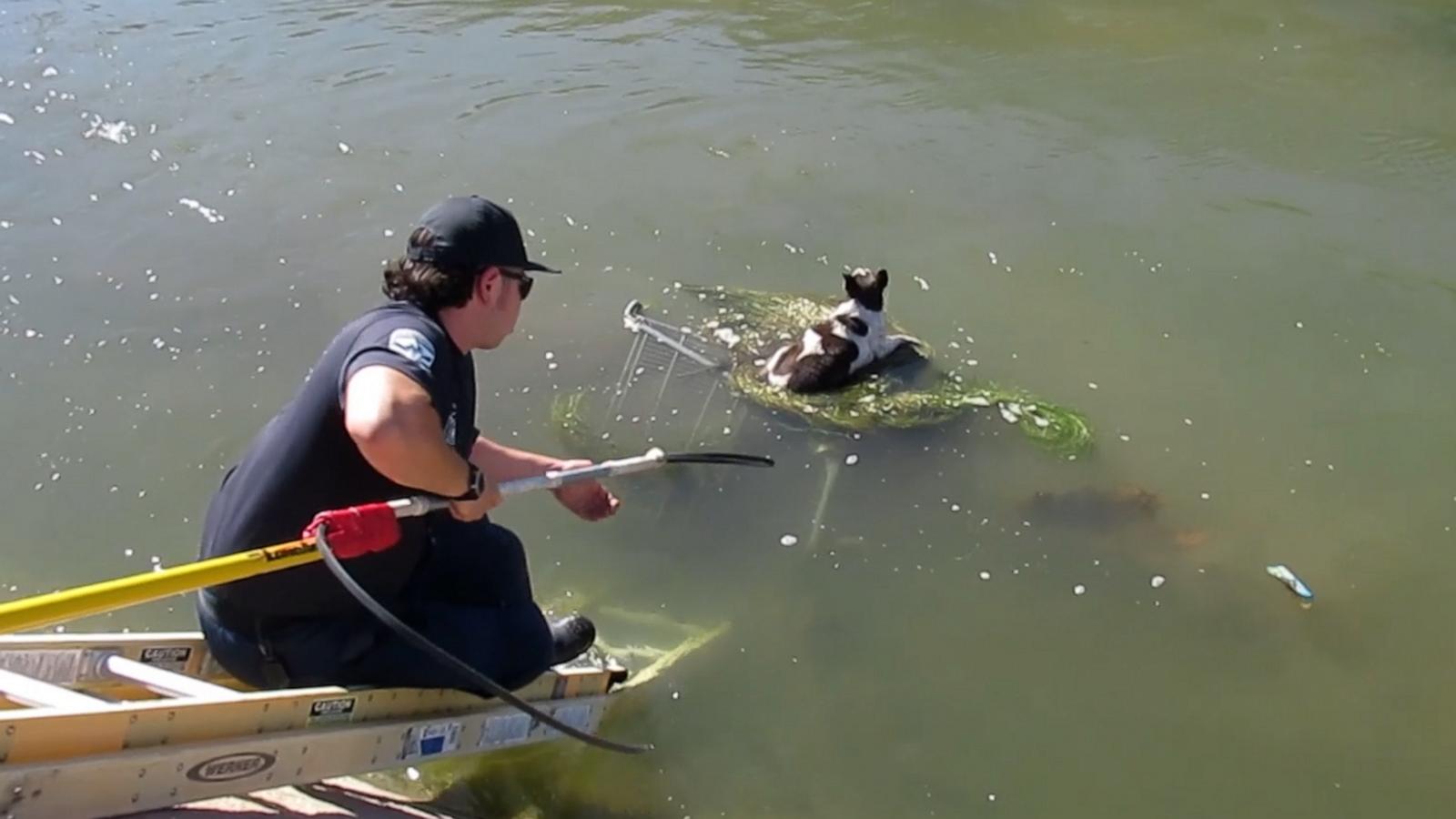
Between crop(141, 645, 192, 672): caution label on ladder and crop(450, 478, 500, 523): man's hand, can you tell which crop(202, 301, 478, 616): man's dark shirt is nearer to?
crop(450, 478, 500, 523): man's hand

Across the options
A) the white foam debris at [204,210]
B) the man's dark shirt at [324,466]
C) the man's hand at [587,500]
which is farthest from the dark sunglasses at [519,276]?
the white foam debris at [204,210]

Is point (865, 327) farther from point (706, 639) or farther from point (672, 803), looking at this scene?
point (672, 803)

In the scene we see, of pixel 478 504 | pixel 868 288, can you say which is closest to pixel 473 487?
pixel 478 504

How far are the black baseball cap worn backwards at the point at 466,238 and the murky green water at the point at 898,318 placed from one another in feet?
6.76

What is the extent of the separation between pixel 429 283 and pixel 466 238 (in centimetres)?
15

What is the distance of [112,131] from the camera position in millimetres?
9508

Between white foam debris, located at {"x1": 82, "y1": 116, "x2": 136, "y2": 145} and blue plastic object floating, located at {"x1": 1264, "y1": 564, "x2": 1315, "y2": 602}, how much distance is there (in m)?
8.06

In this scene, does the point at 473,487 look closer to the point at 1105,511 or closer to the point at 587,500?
the point at 587,500

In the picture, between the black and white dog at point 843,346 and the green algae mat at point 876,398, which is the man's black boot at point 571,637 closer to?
the green algae mat at point 876,398

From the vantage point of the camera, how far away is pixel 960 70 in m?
10.9

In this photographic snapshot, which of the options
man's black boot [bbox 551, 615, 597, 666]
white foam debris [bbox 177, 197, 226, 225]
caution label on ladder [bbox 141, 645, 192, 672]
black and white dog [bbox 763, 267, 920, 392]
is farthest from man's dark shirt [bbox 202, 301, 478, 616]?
white foam debris [bbox 177, 197, 226, 225]

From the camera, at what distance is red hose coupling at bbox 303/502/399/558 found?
10.4ft

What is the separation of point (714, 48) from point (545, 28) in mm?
1580

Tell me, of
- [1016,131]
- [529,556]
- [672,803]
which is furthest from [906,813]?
[1016,131]
